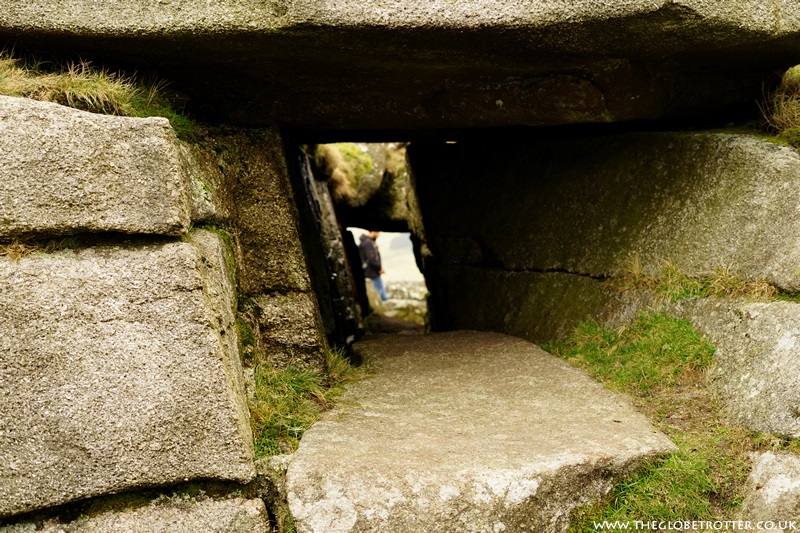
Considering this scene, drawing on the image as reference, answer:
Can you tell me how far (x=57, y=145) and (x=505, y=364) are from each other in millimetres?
3431

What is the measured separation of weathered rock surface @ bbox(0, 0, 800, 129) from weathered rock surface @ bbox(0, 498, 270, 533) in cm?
248

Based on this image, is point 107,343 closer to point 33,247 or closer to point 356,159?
point 33,247

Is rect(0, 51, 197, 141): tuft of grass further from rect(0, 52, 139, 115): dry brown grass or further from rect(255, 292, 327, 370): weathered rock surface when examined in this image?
rect(255, 292, 327, 370): weathered rock surface

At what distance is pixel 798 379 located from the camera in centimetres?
384

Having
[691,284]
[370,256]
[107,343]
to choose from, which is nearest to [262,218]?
[107,343]

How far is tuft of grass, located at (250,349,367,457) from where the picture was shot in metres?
3.86

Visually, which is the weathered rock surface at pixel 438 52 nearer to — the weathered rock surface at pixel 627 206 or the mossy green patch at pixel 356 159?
the weathered rock surface at pixel 627 206

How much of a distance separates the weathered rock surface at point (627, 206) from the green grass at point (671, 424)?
570 millimetres

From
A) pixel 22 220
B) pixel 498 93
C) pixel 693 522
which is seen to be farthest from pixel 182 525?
pixel 498 93

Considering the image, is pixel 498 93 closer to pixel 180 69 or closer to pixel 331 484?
pixel 180 69

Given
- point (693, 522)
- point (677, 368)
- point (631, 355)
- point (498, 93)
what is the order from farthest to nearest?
point (498, 93), point (631, 355), point (677, 368), point (693, 522)

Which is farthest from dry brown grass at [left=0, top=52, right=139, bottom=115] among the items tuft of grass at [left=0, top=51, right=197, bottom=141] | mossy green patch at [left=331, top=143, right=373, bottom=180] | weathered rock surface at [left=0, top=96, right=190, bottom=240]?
mossy green patch at [left=331, top=143, right=373, bottom=180]

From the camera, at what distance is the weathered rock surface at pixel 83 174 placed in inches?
130

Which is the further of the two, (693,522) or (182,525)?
(693,522)
